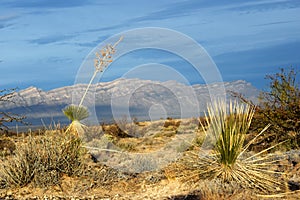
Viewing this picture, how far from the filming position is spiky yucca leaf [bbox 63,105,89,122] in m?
15.6

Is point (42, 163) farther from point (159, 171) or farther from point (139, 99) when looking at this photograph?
point (139, 99)

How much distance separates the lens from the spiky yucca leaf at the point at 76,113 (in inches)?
615

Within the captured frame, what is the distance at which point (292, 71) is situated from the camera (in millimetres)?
14359

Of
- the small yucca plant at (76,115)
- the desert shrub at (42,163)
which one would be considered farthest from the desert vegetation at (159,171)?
the small yucca plant at (76,115)

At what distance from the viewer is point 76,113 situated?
612 inches

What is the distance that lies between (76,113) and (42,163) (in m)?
5.16

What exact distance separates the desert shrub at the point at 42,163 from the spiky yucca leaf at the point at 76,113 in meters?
4.35

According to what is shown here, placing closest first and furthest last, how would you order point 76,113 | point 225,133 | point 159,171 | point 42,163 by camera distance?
point 225,133, point 42,163, point 159,171, point 76,113

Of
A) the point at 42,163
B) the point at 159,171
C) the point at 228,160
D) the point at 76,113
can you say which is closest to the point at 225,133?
the point at 228,160

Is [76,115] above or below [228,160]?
above

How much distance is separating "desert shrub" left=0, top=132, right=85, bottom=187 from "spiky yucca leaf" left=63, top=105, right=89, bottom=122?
14.3 feet

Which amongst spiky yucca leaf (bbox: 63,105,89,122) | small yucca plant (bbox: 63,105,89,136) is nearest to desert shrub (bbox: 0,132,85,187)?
small yucca plant (bbox: 63,105,89,136)

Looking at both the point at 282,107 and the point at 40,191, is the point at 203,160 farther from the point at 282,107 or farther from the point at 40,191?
the point at 282,107

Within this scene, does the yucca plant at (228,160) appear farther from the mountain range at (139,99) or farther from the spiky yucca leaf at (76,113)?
the spiky yucca leaf at (76,113)
